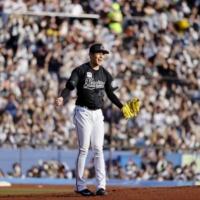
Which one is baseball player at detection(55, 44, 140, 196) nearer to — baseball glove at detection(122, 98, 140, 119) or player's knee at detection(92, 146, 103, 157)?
player's knee at detection(92, 146, 103, 157)

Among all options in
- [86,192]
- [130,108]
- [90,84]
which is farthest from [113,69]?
[86,192]

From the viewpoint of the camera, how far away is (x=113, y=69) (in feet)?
66.8

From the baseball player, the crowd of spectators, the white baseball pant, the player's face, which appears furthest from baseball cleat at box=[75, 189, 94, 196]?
the crowd of spectators

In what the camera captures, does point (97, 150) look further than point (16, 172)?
No

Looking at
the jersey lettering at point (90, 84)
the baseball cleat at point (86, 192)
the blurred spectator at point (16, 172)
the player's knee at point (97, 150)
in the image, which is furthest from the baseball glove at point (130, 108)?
the blurred spectator at point (16, 172)

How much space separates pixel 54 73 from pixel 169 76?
425 centimetres

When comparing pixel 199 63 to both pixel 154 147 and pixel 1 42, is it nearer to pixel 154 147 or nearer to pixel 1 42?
pixel 154 147

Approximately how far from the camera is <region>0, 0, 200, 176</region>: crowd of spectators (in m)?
18.5

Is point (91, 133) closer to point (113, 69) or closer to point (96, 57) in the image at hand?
point (96, 57)

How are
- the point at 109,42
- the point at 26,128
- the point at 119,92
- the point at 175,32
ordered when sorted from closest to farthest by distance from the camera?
the point at 26,128
the point at 119,92
the point at 109,42
the point at 175,32

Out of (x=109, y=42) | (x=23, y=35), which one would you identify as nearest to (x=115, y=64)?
(x=109, y=42)

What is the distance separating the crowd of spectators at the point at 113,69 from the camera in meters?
18.5

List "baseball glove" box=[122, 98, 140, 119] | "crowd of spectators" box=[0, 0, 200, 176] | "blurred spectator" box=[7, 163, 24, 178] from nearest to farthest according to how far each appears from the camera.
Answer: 1. "baseball glove" box=[122, 98, 140, 119]
2. "blurred spectator" box=[7, 163, 24, 178]
3. "crowd of spectators" box=[0, 0, 200, 176]

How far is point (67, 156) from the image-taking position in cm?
1862
